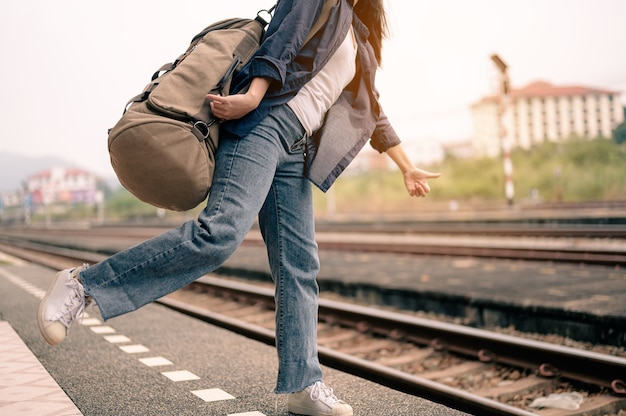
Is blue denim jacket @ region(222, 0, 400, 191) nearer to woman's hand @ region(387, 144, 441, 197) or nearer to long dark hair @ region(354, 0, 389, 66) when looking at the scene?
long dark hair @ region(354, 0, 389, 66)

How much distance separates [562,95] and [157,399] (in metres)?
124

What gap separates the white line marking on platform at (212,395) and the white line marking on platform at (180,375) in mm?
308

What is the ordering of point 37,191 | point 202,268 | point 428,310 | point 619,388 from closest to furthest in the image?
point 202,268
point 619,388
point 428,310
point 37,191

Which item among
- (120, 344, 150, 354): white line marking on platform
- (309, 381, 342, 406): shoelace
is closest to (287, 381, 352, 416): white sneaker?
(309, 381, 342, 406): shoelace

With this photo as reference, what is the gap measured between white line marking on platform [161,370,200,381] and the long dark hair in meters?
1.95

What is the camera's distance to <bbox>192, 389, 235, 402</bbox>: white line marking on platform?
321 cm

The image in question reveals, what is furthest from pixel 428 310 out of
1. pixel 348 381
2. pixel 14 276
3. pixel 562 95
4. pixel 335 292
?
pixel 562 95

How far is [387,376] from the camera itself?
4.10 metres

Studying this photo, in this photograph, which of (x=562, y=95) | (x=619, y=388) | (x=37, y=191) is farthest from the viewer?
(x=37, y=191)

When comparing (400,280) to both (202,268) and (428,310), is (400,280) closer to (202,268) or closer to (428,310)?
(428,310)

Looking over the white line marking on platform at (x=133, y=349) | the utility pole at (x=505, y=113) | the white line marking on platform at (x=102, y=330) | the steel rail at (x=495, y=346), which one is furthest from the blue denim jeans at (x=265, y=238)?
the utility pole at (x=505, y=113)

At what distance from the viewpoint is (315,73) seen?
2.59 meters

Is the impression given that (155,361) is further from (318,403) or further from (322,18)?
(322,18)

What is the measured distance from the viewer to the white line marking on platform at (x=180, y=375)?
3.65 metres
